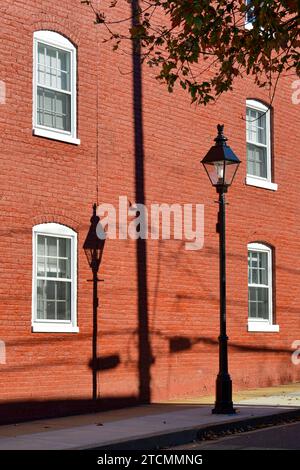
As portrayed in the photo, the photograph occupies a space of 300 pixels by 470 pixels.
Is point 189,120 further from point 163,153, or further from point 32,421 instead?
point 32,421

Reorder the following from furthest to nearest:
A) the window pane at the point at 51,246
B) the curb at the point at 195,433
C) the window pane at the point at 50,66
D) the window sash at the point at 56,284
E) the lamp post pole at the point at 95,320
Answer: the lamp post pole at the point at 95,320
the window pane at the point at 50,66
the window pane at the point at 51,246
the window sash at the point at 56,284
the curb at the point at 195,433

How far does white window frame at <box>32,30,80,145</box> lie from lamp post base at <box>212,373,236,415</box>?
186 inches

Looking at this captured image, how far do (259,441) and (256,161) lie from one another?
31.2ft

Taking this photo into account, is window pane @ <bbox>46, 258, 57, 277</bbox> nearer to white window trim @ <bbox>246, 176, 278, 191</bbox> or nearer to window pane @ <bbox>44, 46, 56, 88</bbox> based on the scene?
window pane @ <bbox>44, 46, 56, 88</bbox>

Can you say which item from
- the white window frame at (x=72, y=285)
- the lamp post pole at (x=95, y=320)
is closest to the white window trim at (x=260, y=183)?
the lamp post pole at (x=95, y=320)

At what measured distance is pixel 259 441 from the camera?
12.3m

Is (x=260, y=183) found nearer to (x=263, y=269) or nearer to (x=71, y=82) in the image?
(x=263, y=269)

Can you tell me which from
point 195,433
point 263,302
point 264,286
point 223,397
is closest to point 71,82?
point 223,397

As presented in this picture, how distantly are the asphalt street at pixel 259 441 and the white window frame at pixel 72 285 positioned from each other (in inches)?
144

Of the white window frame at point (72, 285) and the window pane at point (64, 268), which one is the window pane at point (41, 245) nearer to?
the white window frame at point (72, 285)

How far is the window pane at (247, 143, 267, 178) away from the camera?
2052 cm

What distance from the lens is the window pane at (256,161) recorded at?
808 inches
